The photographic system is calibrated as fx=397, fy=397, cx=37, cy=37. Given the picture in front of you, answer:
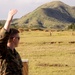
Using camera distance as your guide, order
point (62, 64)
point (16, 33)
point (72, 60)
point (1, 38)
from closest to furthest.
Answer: point (1, 38), point (16, 33), point (62, 64), point (72, 60)

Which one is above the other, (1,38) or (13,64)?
(1,38)

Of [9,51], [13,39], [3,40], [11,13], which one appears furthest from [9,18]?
[9,51]

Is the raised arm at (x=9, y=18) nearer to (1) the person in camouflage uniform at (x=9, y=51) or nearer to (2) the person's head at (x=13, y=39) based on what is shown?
(1) the person in camouflage uniform at (x=9, y=51)

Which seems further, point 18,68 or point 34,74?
Result: point 34,74

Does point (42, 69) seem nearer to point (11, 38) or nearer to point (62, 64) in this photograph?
point (62, 64)

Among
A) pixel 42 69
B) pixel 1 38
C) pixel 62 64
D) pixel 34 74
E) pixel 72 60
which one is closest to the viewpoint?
pixel 1 38

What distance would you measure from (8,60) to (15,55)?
25 cm

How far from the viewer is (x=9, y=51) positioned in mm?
5867

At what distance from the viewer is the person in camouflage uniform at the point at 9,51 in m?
5.55

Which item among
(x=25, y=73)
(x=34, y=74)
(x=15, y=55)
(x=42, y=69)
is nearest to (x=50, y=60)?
(x=42, y=69)

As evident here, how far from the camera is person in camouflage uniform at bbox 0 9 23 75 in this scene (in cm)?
555

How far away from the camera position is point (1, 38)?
556 centimetres

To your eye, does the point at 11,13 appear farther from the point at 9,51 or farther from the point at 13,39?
the point at 9,51

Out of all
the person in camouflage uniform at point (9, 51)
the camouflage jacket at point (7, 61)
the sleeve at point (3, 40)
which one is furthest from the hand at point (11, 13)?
the camouflage jacket at point (7, 61)
